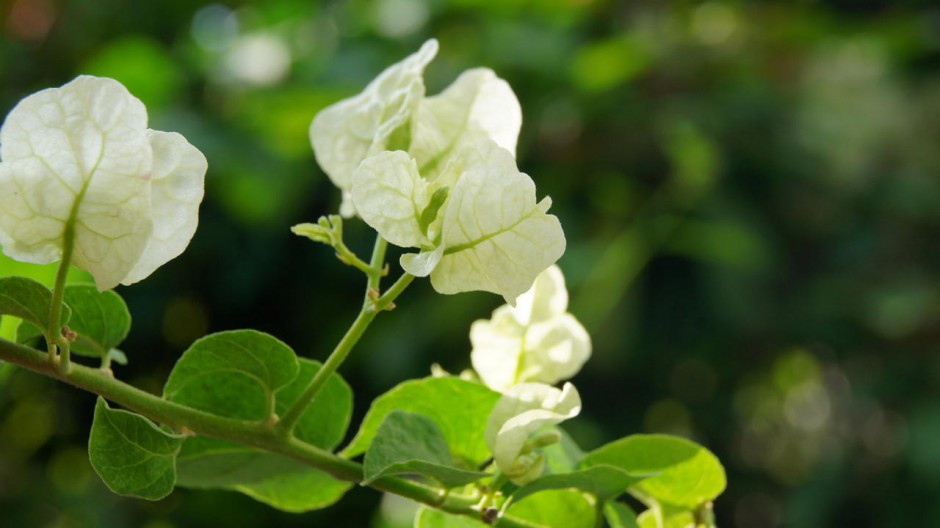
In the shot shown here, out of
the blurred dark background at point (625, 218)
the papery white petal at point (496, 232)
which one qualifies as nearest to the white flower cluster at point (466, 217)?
the papery white petal at point (496, 232)

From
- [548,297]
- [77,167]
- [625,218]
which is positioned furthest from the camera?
[625,218]

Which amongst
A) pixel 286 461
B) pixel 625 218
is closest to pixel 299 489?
pixel 286 461

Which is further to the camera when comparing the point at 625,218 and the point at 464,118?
the point at 625,218

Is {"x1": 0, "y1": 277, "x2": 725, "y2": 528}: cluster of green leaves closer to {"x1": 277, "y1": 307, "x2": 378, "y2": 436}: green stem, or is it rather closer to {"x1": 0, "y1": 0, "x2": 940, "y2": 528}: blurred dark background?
{"x1": 277, "y1": 307, "x2": 378, "y2": 436}: green stem

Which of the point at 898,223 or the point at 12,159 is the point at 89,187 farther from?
the point at 898,223

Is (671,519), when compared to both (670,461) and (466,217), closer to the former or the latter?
(670,461)

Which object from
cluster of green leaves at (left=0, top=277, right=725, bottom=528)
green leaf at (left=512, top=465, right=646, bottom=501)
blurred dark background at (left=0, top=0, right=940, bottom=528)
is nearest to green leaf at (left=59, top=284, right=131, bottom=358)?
cluster of green leaves at (left=0, top=277, right=725, bottom=528)
